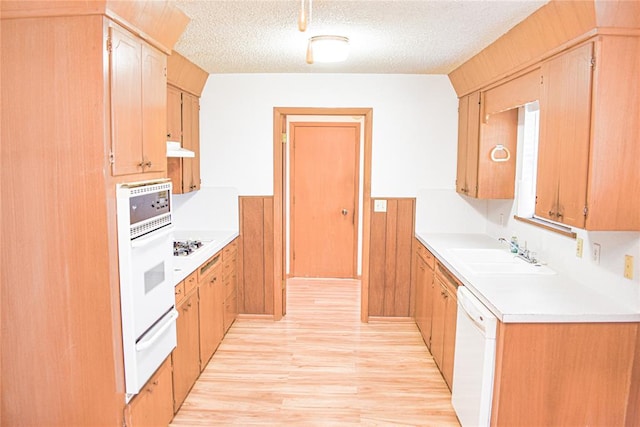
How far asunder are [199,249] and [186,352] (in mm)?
809

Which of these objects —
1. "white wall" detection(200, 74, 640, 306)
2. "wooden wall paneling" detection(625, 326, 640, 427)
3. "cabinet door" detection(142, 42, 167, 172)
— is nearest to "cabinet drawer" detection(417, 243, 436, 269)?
"white wall" detection(200, 74, 640, 306)

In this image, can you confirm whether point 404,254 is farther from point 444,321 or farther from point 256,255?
point 256,255

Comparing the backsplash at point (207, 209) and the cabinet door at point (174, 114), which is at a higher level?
the cabinet door at point (174, 114)

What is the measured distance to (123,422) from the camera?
2.11 meters

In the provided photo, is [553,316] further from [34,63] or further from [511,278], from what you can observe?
[34,63]

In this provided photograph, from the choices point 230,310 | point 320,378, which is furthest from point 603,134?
point 230,310

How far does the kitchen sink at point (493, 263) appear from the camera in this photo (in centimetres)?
300

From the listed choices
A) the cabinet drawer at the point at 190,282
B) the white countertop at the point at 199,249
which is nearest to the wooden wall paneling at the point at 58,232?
the white countertop at the point at 199,249

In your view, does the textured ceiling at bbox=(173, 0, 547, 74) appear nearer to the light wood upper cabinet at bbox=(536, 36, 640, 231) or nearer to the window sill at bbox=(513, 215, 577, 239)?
the light wood upper cabinet at bbox=(536, 36, 640, 231)

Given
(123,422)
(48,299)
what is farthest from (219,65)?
(123,422)

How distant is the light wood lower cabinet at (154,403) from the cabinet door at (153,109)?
3.60 ft

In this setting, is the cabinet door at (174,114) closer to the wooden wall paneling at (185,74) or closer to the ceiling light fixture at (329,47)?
the wooden wall paneling at (185,74)

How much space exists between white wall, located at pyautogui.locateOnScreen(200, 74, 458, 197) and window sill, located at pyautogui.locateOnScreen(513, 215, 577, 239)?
1170 mm

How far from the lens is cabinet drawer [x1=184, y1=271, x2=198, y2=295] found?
2980 millimetres
